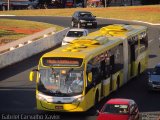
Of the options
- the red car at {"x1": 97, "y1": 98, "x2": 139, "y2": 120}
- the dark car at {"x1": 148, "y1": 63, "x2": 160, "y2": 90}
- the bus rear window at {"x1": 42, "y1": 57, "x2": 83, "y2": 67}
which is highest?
the bus rear window at {"x1": 42, "y1": 57, "x2": 83, "y2": 67}

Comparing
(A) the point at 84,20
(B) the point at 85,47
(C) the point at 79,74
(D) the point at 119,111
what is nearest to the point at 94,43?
(B) the point at 85,47

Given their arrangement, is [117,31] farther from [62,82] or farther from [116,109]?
[116,109]

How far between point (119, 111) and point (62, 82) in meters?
2.99

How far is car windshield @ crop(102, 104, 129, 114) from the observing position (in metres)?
20.1

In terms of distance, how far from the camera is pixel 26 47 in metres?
39.4

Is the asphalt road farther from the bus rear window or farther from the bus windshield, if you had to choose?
the bus rear window

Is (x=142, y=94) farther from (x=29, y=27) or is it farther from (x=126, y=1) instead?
(x=126, y=1)

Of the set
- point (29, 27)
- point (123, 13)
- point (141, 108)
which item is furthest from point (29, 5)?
point (141, 108)

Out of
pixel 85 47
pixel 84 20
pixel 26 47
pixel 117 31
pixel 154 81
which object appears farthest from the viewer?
pixel 84 20

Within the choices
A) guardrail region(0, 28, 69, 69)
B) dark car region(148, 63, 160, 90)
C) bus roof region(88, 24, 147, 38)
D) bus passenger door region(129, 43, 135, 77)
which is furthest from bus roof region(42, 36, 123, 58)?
guardrail region(0, 28, 69, 69)

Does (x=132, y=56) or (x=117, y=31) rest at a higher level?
(x=117, y=31)

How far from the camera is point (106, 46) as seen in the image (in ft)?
84.7

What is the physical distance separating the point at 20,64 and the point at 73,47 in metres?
13.0

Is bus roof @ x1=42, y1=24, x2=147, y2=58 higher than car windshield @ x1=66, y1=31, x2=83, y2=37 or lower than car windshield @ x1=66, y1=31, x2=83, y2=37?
higher
